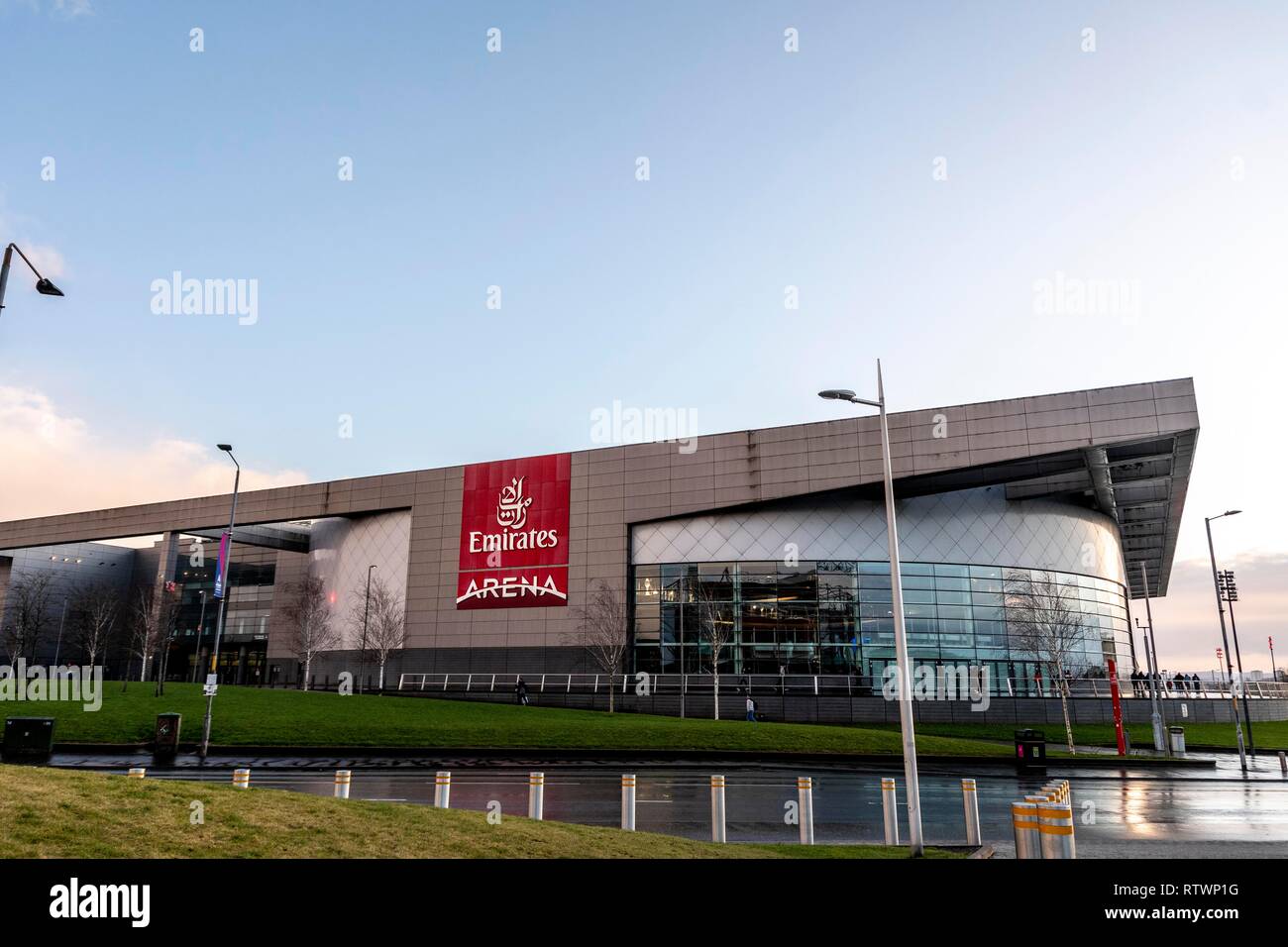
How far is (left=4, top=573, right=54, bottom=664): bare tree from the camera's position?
73.6 m

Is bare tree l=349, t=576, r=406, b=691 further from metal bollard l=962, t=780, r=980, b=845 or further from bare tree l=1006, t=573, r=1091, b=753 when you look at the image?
metal bollard l=962, t=780, r=980, b=845

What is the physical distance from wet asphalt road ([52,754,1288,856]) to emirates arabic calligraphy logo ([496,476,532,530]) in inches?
1167

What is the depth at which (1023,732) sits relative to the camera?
94.2ft

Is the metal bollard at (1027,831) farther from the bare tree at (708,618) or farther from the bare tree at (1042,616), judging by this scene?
the bare tree at (708,618)

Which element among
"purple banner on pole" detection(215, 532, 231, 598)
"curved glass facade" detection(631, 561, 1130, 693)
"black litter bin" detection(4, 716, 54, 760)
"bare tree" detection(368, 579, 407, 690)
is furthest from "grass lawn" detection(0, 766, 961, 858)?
"bare tree" detection(368, 579, 407, 690)

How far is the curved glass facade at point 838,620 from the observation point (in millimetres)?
51500

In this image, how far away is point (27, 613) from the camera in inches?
2921

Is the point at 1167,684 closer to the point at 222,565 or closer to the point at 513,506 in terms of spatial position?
the point at 513,506

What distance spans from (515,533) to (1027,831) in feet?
164

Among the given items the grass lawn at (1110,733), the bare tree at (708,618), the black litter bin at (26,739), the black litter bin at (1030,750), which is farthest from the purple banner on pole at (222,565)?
the grass lawn at (1110,733)

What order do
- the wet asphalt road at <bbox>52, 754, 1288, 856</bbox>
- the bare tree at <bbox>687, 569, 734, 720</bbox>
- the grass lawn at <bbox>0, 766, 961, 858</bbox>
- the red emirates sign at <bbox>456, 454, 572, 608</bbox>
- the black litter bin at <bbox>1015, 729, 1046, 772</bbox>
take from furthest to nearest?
1. the red emirates sign at <bbox>456, 454, 572, 608</bbox>
2. the bare tree at <bbox>687, 569, 734, 720</bbox>
3. the black litter bin at <bbox>1015, 729, 1046, 772</bbox>
4. the wet asphalt road at <bbox>52, 754, 1288, 856</bbox>
5. the grass lawn at <bbox>0, 766, 961, 858</bbox>

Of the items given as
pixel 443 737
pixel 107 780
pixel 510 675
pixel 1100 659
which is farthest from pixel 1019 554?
pixel 107 780

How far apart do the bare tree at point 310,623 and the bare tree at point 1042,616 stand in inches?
1834

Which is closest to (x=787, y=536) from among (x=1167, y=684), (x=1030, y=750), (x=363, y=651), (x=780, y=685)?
(x=780, y=685)
